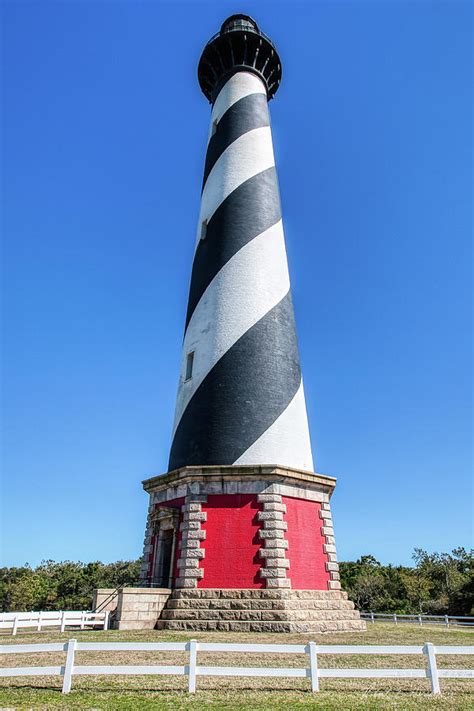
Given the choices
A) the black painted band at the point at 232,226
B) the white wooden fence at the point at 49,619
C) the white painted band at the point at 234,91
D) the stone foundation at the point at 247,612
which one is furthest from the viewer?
the white painted band at the point at 234,91

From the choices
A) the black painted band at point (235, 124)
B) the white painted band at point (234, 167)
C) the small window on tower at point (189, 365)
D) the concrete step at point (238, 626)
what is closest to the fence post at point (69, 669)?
the concrete step at point (238, 626)

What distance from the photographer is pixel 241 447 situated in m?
12.6

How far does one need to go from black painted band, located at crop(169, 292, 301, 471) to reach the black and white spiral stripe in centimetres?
3

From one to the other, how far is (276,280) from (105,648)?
36.5 feet

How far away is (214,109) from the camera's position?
1884 centimetres

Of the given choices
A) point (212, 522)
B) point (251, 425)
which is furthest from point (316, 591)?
point (251, 425)

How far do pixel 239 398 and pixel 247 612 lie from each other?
4.89 meters

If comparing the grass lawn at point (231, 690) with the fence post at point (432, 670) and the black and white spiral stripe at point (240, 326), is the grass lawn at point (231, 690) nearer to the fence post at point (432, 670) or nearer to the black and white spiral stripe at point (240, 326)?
the fence post at point (432, 670)

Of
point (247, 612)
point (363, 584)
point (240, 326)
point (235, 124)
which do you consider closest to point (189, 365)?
point (240, 326)

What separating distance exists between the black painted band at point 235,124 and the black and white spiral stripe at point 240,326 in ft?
0.14

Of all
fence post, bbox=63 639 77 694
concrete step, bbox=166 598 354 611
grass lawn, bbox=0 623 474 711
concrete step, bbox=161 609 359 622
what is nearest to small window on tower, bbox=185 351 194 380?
concrete step, bbox=166 598 354 611

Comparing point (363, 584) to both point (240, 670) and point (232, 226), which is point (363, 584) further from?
point (240, 670)

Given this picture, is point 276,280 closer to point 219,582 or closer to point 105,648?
point 219,582

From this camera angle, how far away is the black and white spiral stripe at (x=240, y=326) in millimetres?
13031
